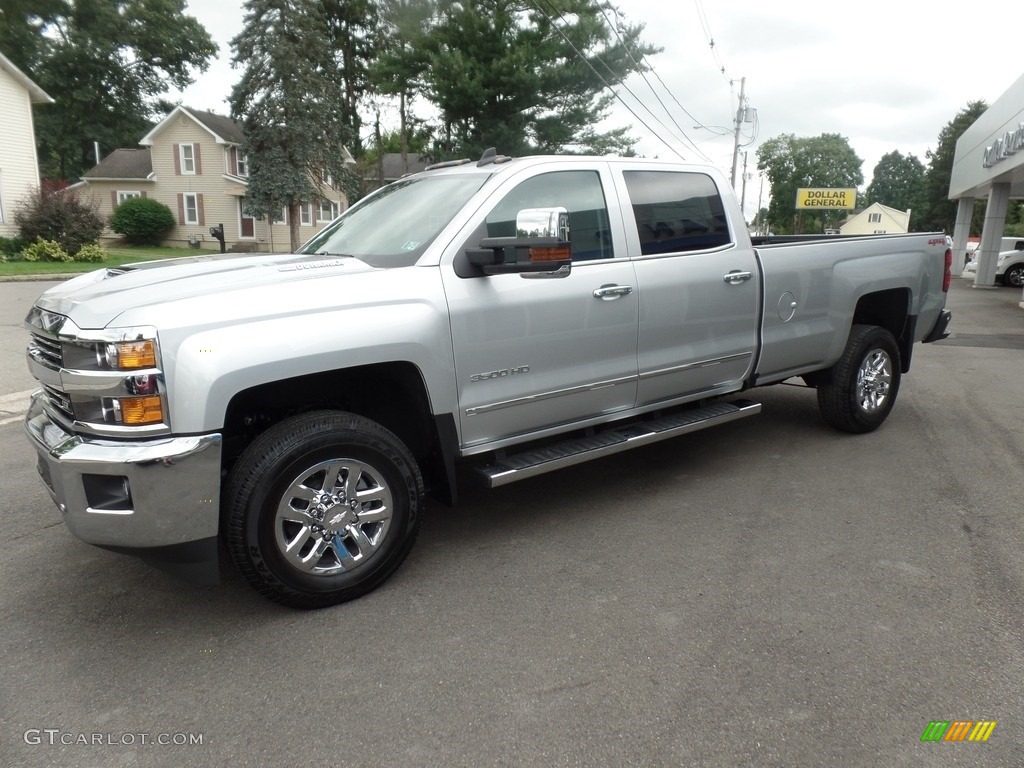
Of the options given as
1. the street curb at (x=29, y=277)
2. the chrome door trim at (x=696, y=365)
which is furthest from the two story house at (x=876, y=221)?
the chrome door trim at (x=696, y=365)

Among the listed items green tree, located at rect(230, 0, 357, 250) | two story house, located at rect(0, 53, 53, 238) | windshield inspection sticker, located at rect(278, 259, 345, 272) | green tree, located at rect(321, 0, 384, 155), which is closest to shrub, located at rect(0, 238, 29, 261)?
two story house, located at rect(0, 53, 53, 238)

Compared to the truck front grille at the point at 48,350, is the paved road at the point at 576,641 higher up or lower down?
lower down

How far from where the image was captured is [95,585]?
354cm

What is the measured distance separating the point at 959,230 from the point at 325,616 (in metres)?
34.6

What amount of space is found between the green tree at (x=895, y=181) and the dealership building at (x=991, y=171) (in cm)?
10453

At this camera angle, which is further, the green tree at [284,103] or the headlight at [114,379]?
the green tree at [284,103]

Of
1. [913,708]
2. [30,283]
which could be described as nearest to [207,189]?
[30,283]

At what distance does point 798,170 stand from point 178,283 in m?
102

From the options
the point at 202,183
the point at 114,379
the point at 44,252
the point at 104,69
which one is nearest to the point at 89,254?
the point at 44,252

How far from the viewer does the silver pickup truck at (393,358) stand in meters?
2.85

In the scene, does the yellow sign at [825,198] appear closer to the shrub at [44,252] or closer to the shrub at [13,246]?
the shrub at [44,252]

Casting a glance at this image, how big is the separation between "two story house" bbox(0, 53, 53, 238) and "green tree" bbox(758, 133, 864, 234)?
8129 centimetres

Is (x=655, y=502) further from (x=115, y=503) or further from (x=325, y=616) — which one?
(x=115, y=503)

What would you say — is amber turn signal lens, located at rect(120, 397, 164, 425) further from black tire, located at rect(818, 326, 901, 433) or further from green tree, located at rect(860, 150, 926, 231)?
green tree, located at rect(860, 150, 926, 231)
